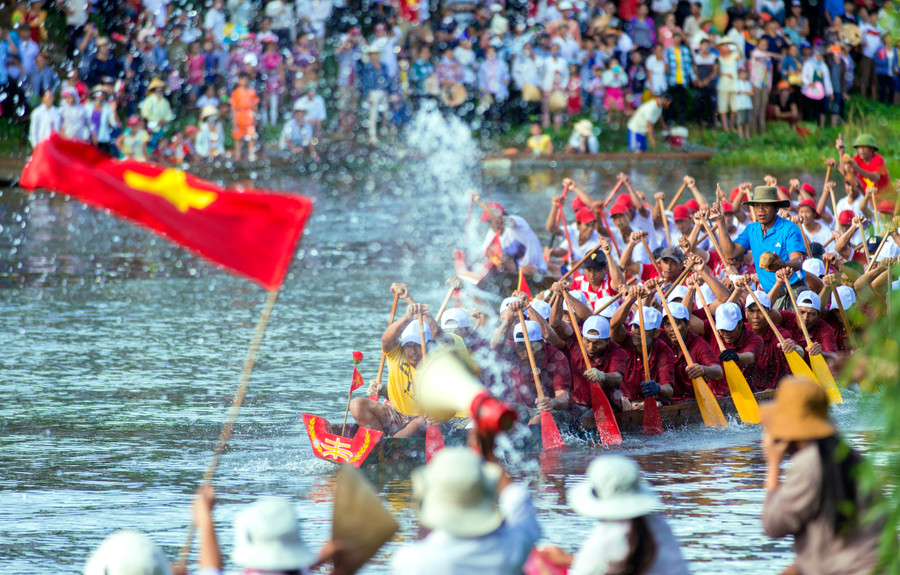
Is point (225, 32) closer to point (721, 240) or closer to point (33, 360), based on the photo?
point (33, 360)

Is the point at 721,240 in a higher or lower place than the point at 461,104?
lower

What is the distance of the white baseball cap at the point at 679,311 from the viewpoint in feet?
36.3

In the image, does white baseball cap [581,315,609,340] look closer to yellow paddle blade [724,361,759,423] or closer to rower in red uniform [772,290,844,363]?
yellow paddle blade [724,361,759,423]

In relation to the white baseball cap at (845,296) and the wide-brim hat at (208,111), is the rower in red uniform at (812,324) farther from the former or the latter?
the wide-brim hat at (208,111)

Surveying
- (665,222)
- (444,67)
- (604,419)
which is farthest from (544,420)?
(444,67)

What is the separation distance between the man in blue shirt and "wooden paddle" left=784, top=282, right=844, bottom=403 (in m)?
0.38

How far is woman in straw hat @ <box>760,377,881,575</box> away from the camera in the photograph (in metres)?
4.70

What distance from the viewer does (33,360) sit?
1338 cm

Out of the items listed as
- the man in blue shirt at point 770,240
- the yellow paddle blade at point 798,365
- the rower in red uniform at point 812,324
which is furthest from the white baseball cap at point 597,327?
the man in blue shirt at point 770,240

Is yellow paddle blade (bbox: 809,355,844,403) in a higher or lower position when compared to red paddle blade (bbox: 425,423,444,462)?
higher

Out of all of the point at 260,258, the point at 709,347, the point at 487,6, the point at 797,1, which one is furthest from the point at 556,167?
the point at 260,258

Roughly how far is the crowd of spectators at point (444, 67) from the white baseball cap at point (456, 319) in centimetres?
1518

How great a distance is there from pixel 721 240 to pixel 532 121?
14759mm

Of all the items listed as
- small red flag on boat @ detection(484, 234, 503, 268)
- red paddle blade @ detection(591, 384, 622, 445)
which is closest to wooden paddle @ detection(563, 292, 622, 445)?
red paddle blade @ detection(591, 384, 622, 445)
